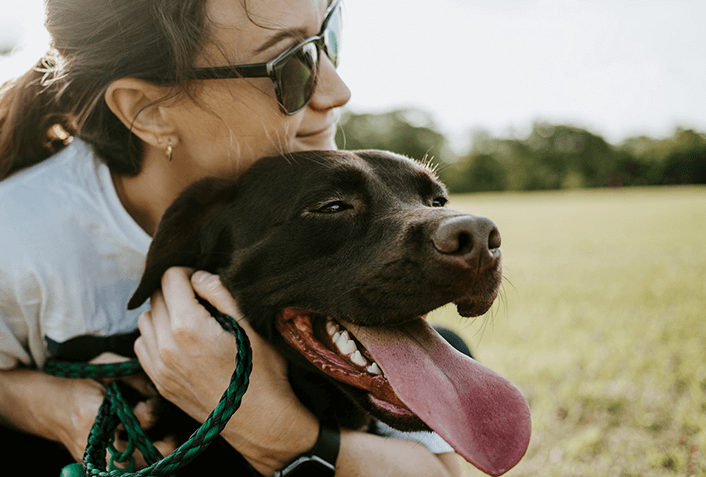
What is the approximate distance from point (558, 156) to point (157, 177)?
232ft

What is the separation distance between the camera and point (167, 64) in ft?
7.13

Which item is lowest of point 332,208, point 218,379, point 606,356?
point 606,356

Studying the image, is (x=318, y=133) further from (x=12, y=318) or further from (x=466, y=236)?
(x=12, y=318)

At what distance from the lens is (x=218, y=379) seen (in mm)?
1944

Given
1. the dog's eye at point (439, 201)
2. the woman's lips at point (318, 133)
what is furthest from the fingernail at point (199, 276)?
the dog's eye at point (439, 201)

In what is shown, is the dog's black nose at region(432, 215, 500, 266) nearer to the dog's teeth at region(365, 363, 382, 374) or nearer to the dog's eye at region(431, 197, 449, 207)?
the dog's teeth at region(365, 363, 382, 374)

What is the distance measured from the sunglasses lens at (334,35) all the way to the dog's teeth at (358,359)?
1.48 meters

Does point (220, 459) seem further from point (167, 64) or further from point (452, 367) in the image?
point (167, 64)

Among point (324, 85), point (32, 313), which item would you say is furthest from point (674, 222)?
point (32, 313)

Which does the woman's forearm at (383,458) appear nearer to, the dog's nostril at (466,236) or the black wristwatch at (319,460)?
the black wristwatch at (319,460)

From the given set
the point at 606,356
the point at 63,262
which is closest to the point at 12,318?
the point at 63,262

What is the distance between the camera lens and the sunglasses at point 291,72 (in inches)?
85.9

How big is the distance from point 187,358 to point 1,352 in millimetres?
902

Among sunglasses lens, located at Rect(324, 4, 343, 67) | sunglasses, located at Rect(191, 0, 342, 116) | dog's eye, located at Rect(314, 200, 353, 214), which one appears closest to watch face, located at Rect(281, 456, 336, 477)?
dog's eye, located at Rect(314, 200, 353, 214)
